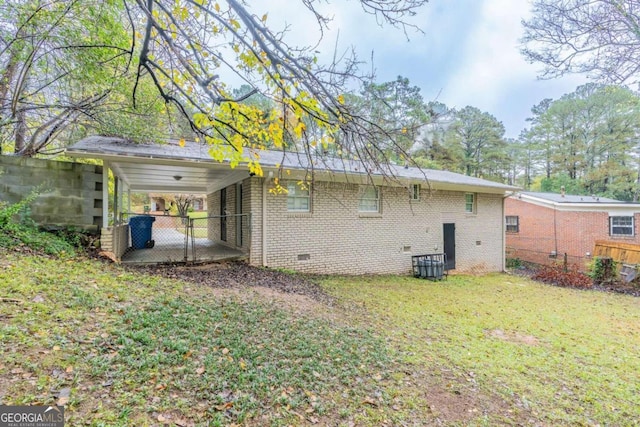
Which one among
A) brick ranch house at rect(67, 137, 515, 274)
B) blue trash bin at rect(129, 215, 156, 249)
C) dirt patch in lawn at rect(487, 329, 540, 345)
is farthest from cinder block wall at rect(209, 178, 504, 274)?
dirt patch in lawn at rect(487, 329, 540, 345)

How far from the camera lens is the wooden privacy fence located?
12352 millimetres

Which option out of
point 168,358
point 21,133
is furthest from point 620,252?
point 21,133

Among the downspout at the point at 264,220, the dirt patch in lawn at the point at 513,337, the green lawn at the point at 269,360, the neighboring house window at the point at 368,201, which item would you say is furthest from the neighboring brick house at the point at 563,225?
the downspout at the point at 264,220

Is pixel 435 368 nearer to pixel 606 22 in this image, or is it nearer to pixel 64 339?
pixel 64 339

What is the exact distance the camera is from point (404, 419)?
2.76 meters

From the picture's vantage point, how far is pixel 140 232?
10133 millimetres

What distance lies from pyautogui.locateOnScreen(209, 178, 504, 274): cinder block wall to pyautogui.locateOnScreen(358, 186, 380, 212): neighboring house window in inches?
9.2

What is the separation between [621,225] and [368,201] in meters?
14.4

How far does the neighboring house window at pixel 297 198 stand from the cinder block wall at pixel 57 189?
4.65m

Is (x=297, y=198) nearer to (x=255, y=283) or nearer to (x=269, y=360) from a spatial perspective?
(x=255, y=283)

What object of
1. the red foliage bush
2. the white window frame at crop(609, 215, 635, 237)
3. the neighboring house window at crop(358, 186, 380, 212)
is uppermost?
the neighboring house window at crop(358, 186, 380, 212)

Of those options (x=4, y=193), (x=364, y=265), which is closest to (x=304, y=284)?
(x=364, y=265)

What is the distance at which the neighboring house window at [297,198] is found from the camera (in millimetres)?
8859

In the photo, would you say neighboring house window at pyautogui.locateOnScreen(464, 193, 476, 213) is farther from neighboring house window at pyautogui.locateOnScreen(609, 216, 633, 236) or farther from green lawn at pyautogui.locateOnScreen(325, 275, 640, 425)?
neighboring house window at pyautogui.locateOnScreen(609, 216, 633, 236)
